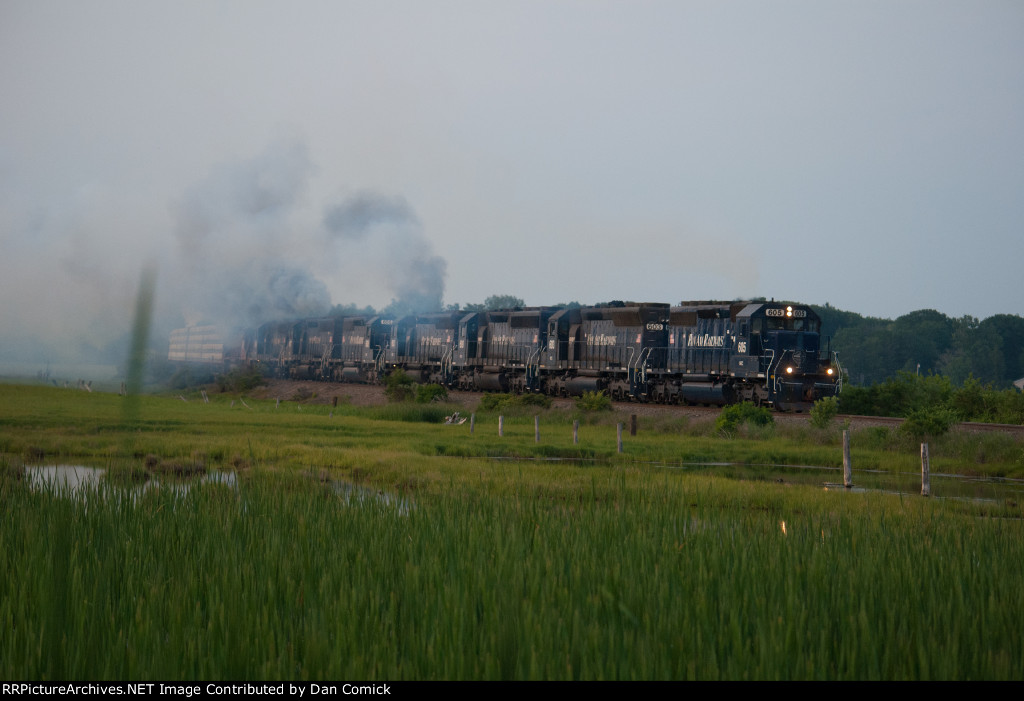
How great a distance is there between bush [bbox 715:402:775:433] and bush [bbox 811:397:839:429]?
4.77ft

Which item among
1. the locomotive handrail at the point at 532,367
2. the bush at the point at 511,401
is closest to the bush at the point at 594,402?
the bush at the point at 511,401

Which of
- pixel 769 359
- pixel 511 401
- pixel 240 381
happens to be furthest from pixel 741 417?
pixel 240 381

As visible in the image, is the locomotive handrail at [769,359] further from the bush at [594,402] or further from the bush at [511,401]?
the bush at [511,401]

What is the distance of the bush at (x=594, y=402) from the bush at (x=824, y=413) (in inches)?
376

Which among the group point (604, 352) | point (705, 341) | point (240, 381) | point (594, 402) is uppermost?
point (705, 341)

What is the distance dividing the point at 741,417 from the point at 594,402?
808 cm

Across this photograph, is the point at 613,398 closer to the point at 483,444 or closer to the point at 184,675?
the point at 483,444

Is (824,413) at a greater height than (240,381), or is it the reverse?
(824,413)

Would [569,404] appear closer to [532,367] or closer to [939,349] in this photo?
[532,367]

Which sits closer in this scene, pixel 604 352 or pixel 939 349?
pixel 604 352

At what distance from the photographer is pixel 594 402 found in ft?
120

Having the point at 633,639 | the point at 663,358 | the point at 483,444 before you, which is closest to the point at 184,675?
the point at 633,639

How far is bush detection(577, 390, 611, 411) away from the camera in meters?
36.4

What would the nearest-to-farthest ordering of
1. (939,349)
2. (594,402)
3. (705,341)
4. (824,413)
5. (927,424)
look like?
(927,424)
(824,413)
(705,341)
(594,402)
(939,349)
